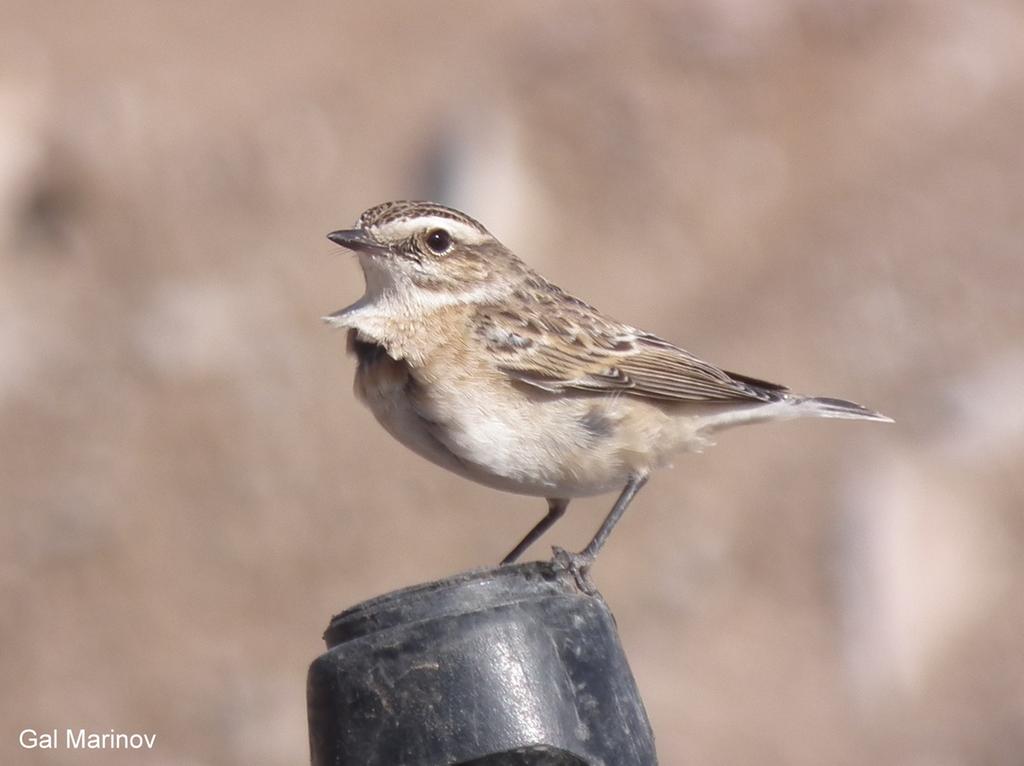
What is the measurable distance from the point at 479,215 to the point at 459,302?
13181 mm

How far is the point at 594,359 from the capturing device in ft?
29.8

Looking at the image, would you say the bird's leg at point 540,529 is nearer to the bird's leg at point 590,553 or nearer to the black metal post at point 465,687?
the bird's leg at point 590,553

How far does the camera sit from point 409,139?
23.8 metres

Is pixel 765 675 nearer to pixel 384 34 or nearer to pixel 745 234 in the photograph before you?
pixel 745 234

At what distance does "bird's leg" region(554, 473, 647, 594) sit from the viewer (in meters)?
7.03

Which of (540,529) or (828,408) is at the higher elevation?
(828,408)

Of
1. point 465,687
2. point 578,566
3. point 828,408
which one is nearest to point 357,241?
point 578,566

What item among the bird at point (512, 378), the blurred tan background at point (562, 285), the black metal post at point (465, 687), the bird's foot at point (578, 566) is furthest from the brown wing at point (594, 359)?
the blurred tan background at point (562, 285)

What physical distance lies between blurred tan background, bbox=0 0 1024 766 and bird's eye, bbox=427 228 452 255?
854 centimetres

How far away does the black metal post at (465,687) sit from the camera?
214 inches

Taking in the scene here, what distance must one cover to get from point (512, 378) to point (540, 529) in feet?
2.85

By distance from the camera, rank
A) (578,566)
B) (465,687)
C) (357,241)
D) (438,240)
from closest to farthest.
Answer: (465,687), (578,566), (357,241), (438,240)

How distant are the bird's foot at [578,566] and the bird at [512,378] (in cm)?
6

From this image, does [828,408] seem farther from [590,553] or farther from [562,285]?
[562,285]
